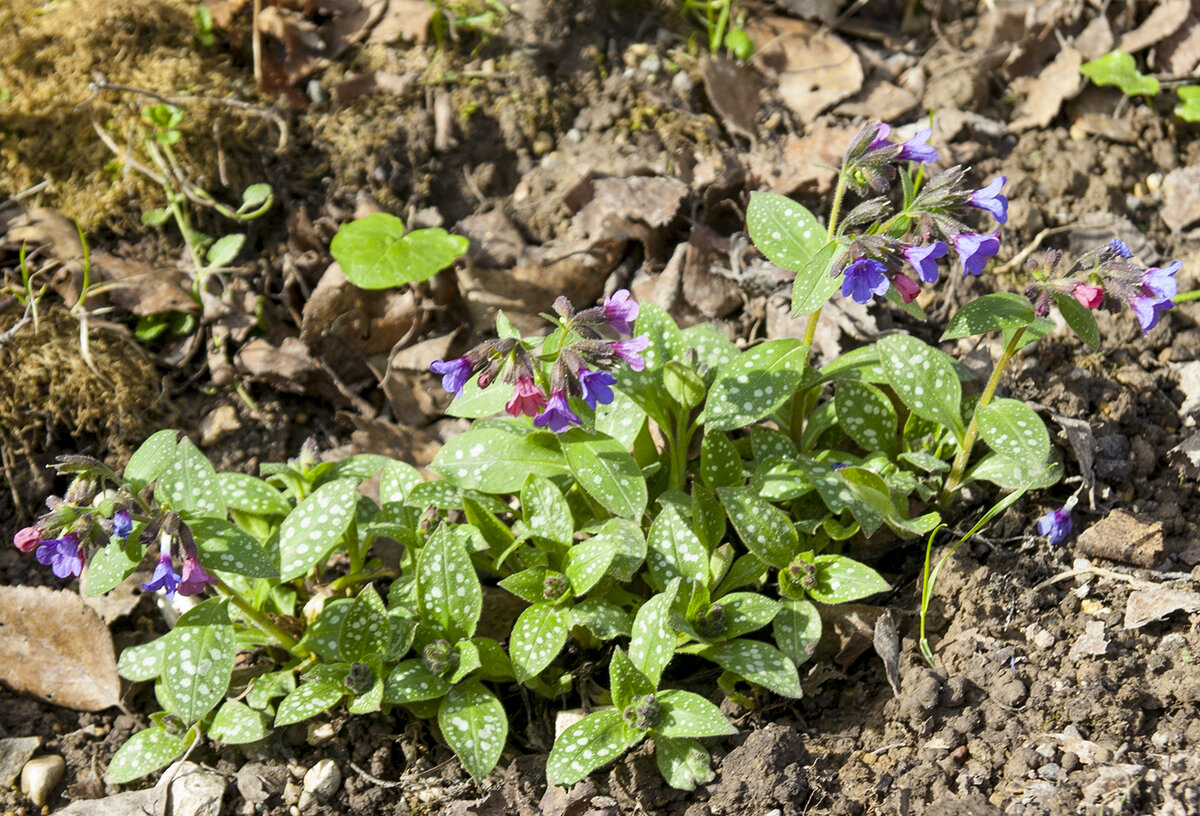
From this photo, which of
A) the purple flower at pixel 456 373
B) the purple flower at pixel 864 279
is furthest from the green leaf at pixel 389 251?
the purple flower at pixel 864 279

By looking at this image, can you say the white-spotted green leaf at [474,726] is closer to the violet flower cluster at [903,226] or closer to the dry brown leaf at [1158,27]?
the violet flower cluster at [903,226]

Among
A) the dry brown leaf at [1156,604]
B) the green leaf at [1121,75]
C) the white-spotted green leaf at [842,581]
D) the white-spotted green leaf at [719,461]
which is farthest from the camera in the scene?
the green leaf at [1121,75]

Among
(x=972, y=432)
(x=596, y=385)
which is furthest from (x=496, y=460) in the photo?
(x=972, y=432)

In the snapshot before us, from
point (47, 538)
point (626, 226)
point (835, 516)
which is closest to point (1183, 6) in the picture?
point (626, 226)

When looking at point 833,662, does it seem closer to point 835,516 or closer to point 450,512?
point 835,516

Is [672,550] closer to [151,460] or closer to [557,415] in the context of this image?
[557,415]

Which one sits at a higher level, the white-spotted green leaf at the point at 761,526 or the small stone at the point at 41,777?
the white-spotted green leaf at the point at 761,526

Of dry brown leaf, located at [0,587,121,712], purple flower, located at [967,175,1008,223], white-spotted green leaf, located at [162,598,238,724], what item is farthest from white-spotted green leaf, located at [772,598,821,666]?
dry brown leaf, located at [0,587,121,712]
